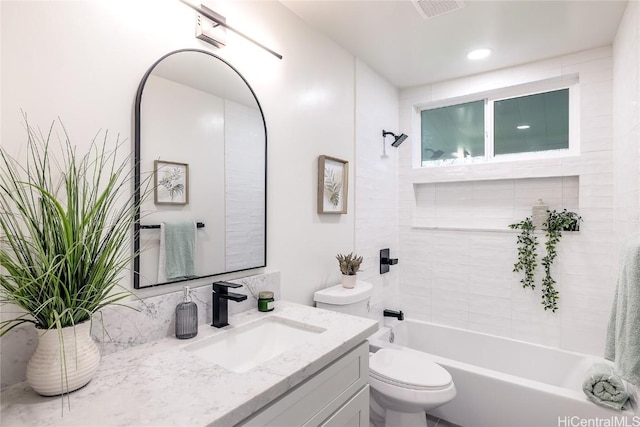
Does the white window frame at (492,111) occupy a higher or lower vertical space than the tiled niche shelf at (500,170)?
higher

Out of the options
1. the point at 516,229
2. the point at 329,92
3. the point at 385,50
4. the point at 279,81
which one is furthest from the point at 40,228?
the point at 516,229

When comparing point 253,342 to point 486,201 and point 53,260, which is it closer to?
point 53,260

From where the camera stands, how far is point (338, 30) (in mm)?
2146

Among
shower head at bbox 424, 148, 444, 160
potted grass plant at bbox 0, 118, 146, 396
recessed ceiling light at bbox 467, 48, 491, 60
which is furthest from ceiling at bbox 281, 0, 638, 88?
potted grass plant at bbox 0, 118, 146, 396

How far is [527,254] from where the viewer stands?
8.52ft

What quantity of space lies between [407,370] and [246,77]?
1787 mm

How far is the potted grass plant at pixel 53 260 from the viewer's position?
0.84 m

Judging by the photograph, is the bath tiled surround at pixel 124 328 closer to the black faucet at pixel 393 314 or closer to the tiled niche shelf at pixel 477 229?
the black faucet at pixel 393 314

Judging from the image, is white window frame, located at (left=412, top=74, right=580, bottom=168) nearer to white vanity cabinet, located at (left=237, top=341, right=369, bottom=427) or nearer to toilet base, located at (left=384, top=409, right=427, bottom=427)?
toilet base, located at (left=384, top=409, right=427, bottom=427)

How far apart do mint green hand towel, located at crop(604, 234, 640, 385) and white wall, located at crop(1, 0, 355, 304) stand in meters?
1.48

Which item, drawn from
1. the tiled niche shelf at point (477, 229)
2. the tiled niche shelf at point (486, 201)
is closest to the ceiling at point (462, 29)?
the tiled niche shelf at point (486, 201)

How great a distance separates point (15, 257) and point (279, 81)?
1.39m

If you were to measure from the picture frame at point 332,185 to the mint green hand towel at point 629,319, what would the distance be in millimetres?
1489

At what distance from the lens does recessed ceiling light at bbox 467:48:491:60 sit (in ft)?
7.80
